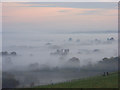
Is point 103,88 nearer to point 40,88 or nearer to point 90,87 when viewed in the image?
point 90,87

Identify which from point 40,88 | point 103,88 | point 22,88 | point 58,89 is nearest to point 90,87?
point 103,88

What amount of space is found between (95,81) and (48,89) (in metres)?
7.54

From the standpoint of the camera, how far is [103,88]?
142ft

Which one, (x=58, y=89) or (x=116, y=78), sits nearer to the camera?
(x=58, y=89)

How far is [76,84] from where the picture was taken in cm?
4672

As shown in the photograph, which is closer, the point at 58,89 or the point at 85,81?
the point at 58,89

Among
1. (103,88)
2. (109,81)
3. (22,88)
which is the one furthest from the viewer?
(22,88)

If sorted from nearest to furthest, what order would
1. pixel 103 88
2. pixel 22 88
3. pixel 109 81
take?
pixel 103 88 → pixel 109 81 → pixel 22 88

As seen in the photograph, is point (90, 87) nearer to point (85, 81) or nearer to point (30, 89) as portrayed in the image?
point (85, 81)

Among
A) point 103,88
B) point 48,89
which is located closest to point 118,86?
point 103,88

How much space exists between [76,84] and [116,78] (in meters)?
6.91

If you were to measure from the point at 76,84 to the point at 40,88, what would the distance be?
19.0ft

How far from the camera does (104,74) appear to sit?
52.6 metres

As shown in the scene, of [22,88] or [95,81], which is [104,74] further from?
[22,88]
